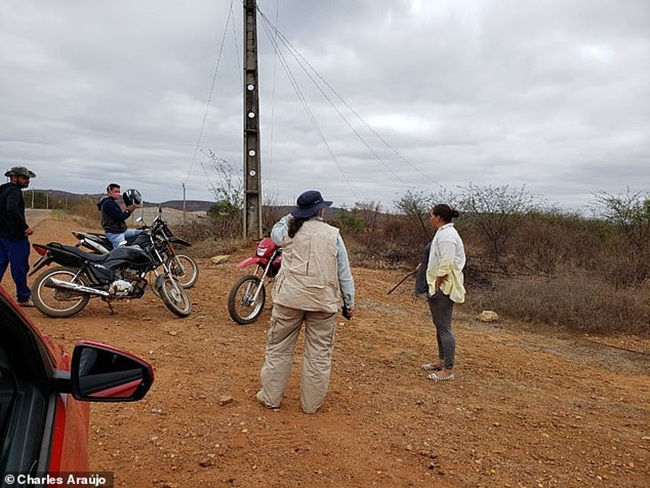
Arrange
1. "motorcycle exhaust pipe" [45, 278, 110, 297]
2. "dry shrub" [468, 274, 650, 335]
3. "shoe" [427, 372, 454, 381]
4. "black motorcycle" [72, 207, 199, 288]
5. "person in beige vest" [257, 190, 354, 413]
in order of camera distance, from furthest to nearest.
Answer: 1. "dry shrub" [468, 274, 650, 335]
2. "black motorcycle" [72, 207, 199, 288]
3. "motorcycle exhaust pipe" [45, 278, 110, 297]
4. "shoe" [427, 372, 454, 381]
5. "person in beige vest" [257, 190, 354, 413]

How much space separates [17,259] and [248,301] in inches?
116

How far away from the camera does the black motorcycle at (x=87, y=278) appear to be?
6152mm

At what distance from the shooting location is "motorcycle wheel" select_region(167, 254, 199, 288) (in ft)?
27.0

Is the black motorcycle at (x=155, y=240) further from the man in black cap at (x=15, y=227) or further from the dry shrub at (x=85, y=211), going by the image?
the dry shrub at (x=85, y=211)

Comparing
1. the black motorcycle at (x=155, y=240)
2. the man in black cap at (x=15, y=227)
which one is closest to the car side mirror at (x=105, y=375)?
the black motorcycle at (x=155, y=240)

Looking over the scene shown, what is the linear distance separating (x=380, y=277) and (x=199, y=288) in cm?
422

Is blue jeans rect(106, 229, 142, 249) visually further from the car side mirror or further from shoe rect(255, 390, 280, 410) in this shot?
the car side mirror

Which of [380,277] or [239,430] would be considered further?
[380,277]

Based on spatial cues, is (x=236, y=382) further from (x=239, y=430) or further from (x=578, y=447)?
(x=578, y=447)

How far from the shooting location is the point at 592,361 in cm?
642

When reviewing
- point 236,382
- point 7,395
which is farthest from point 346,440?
point 7,395

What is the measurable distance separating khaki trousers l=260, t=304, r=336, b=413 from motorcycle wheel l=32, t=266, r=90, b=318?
3.32 meters

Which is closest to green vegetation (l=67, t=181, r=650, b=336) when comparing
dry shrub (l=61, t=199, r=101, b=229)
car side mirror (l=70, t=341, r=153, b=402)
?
car side mirror (l=70, t=341, r=153, b=402)

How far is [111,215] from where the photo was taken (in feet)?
24.9
